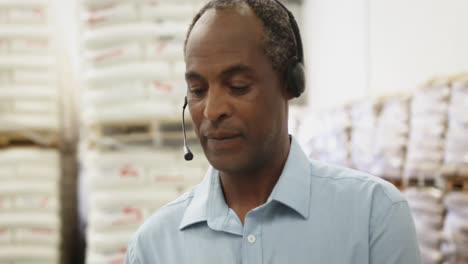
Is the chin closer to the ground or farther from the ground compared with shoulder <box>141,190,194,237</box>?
farther from the ground

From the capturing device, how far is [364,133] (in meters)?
2.94

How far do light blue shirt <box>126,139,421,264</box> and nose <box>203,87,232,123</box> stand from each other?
22cm

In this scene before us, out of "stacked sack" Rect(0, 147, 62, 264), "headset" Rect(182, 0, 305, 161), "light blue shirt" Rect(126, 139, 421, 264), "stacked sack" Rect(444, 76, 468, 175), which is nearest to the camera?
"light blue shirt" Rect(126, 139, 421, 264)

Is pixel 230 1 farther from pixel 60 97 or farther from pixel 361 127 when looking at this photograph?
pixel 60 97

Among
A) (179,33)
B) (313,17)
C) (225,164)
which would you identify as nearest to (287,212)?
(225,164)

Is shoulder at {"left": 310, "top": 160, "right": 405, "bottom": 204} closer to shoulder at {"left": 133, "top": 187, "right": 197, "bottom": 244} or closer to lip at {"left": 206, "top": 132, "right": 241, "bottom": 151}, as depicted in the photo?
lip at {"left": 206, "top": 132, "right": 241, "bottom": 151}

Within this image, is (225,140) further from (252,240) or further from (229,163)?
(252,240)

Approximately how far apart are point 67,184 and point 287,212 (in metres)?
3.64

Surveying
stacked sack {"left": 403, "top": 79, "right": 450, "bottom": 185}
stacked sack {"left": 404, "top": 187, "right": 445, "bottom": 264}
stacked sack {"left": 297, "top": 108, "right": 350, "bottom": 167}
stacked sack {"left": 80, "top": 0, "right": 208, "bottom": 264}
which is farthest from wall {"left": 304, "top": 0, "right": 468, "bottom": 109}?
stacked sack {"left": 80, "top": 0, "right": 208, "bottom": 264}

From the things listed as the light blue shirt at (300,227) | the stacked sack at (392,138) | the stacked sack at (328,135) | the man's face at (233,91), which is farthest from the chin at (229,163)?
the stacked sack at (328,135)

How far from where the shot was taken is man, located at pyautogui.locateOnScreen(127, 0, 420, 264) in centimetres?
116

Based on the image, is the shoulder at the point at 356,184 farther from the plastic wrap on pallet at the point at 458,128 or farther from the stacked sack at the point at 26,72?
the stacked sack at the point at 26,72

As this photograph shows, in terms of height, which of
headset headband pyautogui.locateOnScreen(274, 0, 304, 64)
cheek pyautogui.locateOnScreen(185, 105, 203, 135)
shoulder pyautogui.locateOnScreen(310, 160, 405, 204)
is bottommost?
shoulder pyautogui.locateOnScreen(310, 160, 405, 204)

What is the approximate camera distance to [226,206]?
127 cm
